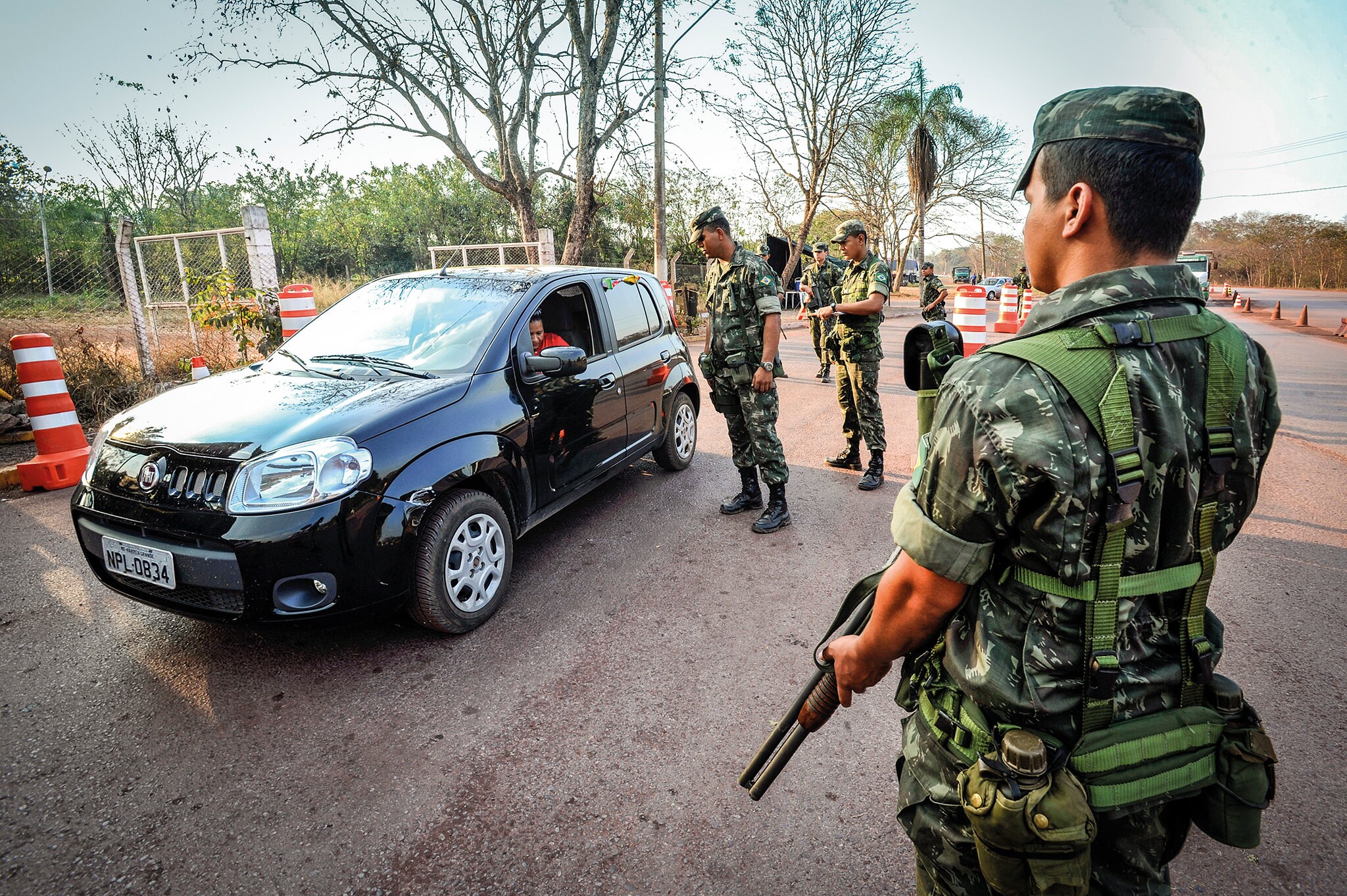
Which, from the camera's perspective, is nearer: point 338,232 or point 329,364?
point 329,364

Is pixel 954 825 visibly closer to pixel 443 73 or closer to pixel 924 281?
pixel 924 281

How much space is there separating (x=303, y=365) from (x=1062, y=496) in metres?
3.76

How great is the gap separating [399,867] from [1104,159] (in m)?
2.38

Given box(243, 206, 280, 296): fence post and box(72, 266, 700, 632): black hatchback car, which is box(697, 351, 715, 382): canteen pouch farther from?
box(243, 206, 280, 296): fence post

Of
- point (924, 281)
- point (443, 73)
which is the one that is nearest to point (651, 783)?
point (924, 281)

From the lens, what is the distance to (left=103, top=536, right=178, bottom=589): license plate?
2.64 meters

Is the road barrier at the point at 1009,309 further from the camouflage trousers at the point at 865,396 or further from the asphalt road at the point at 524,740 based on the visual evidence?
the asphalt road at the point at 524,740

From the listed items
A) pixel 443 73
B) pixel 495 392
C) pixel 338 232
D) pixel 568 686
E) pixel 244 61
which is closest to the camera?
pixel 568 686

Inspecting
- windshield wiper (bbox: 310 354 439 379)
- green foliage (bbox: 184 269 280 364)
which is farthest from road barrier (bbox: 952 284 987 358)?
green foliage (bbox: 184 269 280 364)

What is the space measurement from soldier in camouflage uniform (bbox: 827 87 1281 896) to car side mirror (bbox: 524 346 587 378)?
2.68 metres

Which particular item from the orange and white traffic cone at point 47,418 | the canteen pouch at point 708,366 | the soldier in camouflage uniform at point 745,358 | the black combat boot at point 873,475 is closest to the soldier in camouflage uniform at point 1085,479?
the soldier in camouflage uniform at point 745,358

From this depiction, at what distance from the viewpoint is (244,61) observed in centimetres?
1386

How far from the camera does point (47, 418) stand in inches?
207

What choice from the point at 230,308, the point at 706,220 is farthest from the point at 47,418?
the point at 706,220
